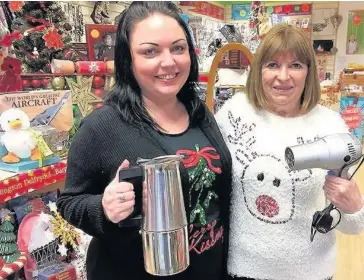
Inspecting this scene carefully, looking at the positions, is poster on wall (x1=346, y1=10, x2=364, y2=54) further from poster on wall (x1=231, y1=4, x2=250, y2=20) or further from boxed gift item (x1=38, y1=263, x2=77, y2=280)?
boxed gift item (x1=38, y1=263, x2=77, y2=280)

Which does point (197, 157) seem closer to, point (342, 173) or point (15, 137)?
point (342, 173)

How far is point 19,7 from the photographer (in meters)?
1.78

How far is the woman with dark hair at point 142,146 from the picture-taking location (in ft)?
3.01

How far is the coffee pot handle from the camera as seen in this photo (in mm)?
758

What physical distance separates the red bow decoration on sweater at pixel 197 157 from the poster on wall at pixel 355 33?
20.4 feet

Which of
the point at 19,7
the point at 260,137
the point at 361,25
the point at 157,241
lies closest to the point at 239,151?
the point at 260,137

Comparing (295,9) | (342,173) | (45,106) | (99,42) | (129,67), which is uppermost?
(295,9)

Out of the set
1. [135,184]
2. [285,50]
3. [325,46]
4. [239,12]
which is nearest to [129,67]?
[135,184]

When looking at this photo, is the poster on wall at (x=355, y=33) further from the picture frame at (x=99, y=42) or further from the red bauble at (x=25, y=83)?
the red bauble at (x=25, y=83)

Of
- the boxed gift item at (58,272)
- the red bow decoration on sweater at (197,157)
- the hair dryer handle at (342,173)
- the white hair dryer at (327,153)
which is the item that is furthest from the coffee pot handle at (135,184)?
the boxed gift item at (58,272)

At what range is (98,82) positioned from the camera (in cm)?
196

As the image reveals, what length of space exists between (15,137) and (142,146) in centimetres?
58

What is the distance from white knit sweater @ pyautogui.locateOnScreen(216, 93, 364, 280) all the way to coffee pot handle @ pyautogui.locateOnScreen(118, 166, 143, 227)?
1.48ft

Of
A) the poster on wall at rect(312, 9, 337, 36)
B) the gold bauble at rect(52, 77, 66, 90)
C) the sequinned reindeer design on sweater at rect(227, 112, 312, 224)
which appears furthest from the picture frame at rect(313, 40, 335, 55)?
the sequinned reindeer design on sweater at rect(227, 112, 312, 224)
